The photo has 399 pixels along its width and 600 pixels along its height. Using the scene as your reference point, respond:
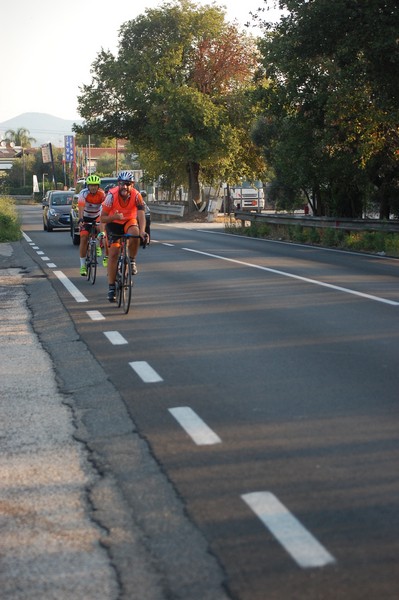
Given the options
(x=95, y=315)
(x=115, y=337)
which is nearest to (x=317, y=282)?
(x=95, y=315)

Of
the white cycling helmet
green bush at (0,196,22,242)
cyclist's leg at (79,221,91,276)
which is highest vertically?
the white cycling helmet

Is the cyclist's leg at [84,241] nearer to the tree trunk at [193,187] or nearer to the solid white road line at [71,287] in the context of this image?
the solid white road line at [71,287]

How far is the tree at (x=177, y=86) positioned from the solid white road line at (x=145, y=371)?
2078 inches

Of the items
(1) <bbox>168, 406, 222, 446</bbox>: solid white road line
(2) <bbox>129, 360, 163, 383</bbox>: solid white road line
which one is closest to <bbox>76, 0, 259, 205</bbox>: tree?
(2) <bbox>129, 360, 163, 383</bbox>: solid white road line

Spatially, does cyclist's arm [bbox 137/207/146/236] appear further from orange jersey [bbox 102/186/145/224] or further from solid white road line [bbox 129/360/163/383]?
solid white road line [bbox 129/360/163/383]

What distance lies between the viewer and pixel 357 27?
24938 millimetres

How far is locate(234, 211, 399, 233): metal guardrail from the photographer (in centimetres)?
2644

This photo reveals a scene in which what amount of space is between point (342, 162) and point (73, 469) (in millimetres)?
26412

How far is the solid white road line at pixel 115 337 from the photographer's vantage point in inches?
421

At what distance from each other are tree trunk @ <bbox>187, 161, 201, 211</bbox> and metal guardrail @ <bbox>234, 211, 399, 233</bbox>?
1116 inches

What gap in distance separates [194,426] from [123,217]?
716 cm

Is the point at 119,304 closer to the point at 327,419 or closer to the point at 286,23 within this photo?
the point at 327,419

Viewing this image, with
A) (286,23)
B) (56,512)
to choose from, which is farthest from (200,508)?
(286,23)

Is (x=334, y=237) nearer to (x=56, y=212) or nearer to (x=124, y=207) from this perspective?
(x=56, y=212)
